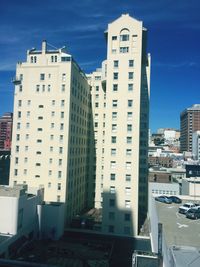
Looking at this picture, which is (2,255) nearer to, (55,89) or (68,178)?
(68,178)

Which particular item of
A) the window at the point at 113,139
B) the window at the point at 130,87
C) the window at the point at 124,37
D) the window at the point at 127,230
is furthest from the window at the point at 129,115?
the window at the point at 127,230

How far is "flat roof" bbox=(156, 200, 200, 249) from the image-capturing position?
2887cm

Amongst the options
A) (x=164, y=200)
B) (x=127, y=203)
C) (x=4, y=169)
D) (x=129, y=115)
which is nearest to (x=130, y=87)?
(x=129, y=115)

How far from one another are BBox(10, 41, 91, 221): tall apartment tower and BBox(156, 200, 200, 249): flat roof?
2502 cm

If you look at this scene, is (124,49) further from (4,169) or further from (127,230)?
(4,169)

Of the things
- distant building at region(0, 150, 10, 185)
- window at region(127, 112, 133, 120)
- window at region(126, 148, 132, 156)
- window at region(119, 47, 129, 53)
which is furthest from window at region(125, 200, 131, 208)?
distant building at region(0, 150, 10, 185)

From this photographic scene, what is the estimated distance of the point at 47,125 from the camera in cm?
6372

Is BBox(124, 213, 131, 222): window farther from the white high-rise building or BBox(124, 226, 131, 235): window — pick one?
BBox(124, 226, 131, 235): window

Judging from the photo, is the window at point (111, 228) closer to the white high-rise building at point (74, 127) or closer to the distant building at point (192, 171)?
the white high-rise building at point (74, 127)

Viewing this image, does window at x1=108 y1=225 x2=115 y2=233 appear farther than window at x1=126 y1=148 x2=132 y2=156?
No

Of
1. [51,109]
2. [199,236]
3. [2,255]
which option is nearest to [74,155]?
[51,109]

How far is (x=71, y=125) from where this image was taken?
6456cm

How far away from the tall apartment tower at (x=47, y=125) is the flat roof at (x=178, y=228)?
2502 cm

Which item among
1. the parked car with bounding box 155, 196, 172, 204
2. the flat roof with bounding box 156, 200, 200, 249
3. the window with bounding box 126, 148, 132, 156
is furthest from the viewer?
the window with bounding box 126, 148, 132, 156
